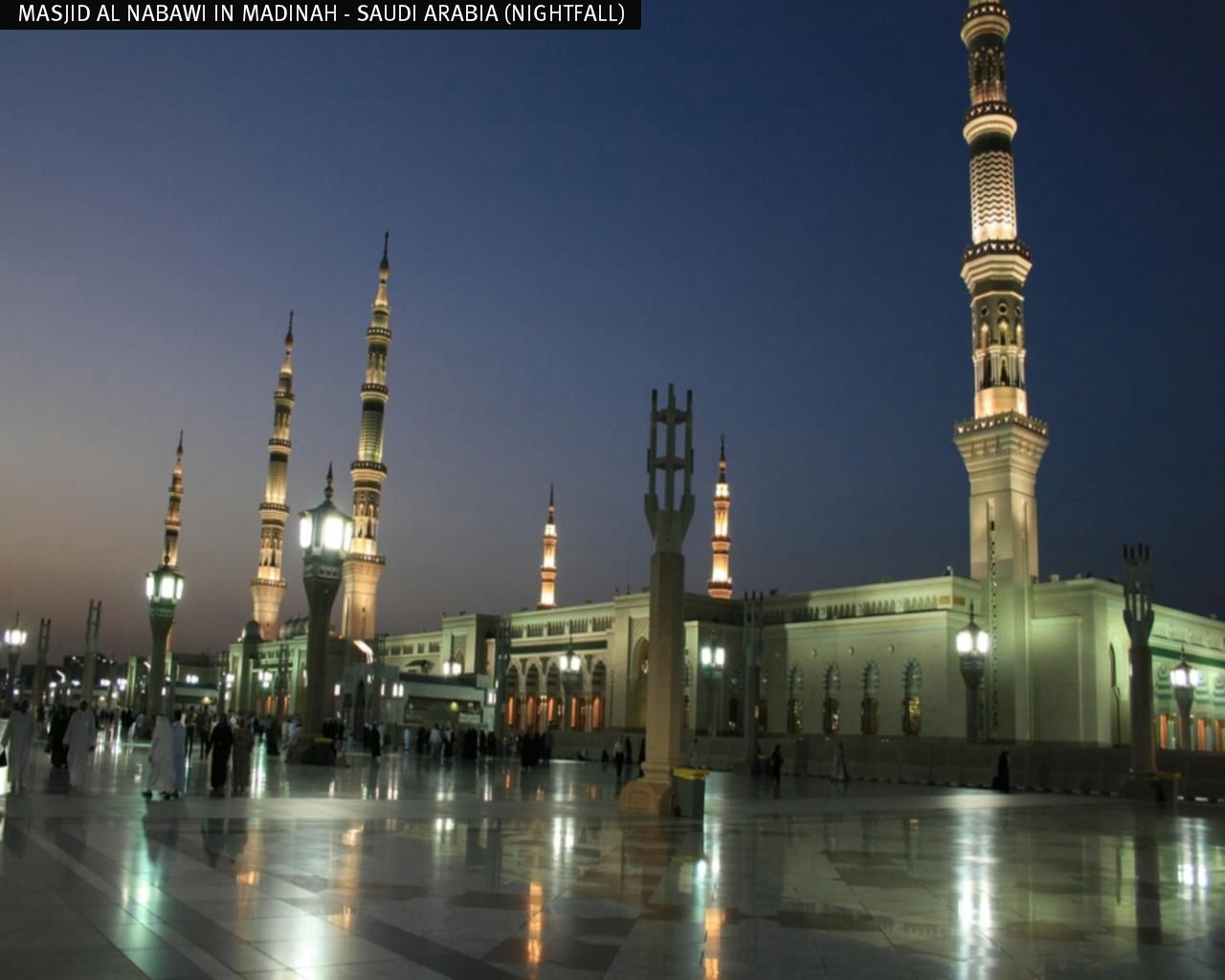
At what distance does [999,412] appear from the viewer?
48469mm

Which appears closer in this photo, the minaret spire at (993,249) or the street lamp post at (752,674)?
the street lamp post at (752,674)

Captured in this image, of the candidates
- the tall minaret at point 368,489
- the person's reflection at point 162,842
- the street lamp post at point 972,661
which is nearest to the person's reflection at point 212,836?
the person's reflection at point 162,842

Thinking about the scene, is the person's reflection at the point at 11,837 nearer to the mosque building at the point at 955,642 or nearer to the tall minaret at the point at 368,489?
the mosque building at the point at 955,642

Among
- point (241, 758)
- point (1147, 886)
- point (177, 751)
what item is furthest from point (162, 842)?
point (1147, 886)

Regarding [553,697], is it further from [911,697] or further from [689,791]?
[689,791]

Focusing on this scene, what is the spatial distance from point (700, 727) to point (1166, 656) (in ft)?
70.4

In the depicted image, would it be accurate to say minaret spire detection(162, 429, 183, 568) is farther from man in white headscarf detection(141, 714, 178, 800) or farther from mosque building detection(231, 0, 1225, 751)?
man in white headscarf detection(141, 714, 178, 800)

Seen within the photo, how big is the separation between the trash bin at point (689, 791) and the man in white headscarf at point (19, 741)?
1006 centimetres

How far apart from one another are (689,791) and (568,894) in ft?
26.5

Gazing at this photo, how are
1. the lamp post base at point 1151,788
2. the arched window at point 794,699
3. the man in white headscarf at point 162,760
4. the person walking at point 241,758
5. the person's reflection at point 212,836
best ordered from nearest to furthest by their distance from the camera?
the person's reflection at point 212,836
the man in white headscarf at point 162,760
the person walking at point 241,758
the lamp post base at point 1151,788
the arched window at point 794,699

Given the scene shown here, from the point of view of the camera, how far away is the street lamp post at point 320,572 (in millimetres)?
25484

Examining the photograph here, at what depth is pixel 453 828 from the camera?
14.2m

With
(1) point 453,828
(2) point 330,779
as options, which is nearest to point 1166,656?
(2) point 330,779

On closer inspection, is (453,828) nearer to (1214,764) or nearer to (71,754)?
(71,754)
